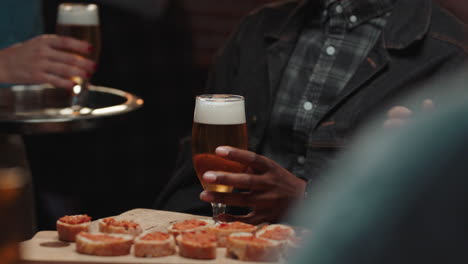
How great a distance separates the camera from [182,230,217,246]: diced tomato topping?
107 cm

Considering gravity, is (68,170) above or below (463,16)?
below

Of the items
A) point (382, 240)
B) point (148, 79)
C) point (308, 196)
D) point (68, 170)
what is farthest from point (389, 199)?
point (148, 79)

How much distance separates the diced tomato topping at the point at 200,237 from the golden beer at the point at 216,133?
20 centimetres

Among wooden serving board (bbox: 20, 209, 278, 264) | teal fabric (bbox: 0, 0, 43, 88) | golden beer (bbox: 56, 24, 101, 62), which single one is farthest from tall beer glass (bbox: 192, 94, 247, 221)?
teal fabric (bbox: 0, 0, 43, 88)

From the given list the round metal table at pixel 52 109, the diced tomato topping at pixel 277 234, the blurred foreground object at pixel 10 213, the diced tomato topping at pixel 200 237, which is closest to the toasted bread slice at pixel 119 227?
the diced tomato topping at pixel 200 237

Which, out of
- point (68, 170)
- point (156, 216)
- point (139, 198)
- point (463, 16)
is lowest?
point (139, 198)

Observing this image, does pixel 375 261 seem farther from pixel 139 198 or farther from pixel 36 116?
pixel 139 198

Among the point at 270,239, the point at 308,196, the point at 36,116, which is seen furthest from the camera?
the point at 36,116

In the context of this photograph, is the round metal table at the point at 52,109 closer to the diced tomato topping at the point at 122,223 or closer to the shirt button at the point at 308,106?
the shirt button at the point at 308,106

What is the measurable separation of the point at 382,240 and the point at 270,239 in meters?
0.77

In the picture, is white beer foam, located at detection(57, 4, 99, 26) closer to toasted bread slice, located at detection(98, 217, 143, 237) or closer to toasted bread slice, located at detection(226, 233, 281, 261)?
toasted bread slice, located at detection(98, 217, 143, 237)

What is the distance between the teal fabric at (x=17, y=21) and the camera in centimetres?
268

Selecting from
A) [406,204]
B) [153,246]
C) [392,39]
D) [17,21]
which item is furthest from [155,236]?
[17,21]

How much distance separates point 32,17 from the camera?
9.14 ft
